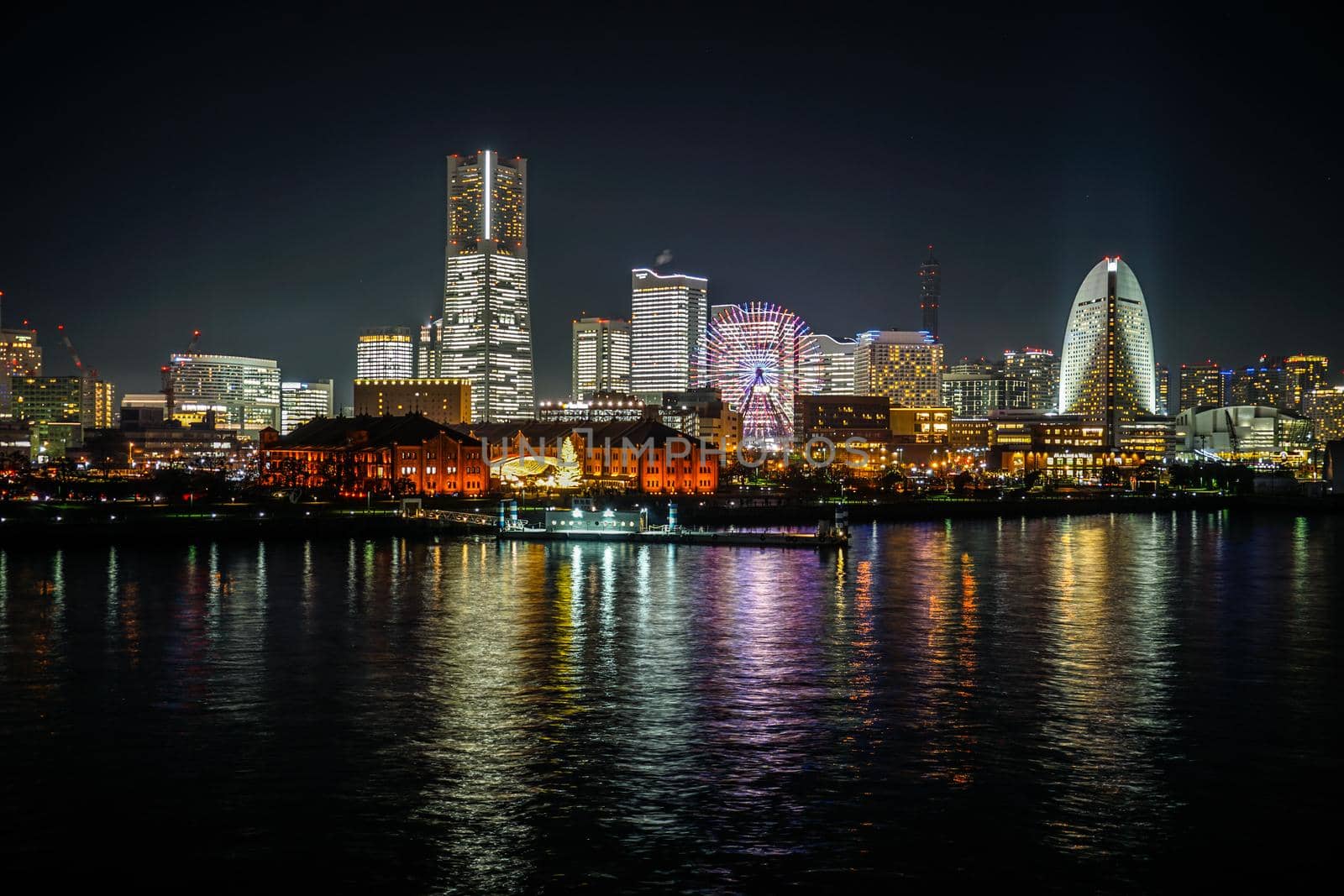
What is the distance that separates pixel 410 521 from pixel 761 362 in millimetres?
44278

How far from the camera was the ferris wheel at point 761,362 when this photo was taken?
11681 cm

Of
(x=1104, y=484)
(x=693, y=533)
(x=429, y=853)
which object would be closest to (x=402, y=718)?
(x=429, y=853)

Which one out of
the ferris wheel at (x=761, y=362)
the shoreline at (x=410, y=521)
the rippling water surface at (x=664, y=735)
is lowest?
the rippling water surface at (x=664, y=735)

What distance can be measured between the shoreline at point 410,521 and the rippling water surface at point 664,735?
2514cm

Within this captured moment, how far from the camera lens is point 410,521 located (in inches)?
3359

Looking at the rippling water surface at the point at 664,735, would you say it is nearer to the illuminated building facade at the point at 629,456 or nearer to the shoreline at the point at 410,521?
the shoreline at the point at 410,521

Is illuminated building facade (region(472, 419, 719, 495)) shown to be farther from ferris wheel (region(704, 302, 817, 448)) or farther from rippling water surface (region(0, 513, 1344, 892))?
rippling water surface (region(0, 513, 1344, 892))

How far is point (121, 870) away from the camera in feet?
62.1

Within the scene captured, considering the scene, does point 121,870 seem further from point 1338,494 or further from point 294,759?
point 1338,494

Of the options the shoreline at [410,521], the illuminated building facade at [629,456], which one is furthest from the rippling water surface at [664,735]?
the illuminated building facade at [629,456]

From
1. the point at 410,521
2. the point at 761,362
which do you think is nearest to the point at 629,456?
the point at 761,362

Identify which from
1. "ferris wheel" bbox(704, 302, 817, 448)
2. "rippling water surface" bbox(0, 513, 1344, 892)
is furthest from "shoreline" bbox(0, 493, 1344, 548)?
"rippling water surface" bbox(0, 513, 1344, 892)

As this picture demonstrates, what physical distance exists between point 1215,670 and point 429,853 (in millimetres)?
24983

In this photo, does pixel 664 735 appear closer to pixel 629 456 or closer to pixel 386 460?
pixel 386 460
